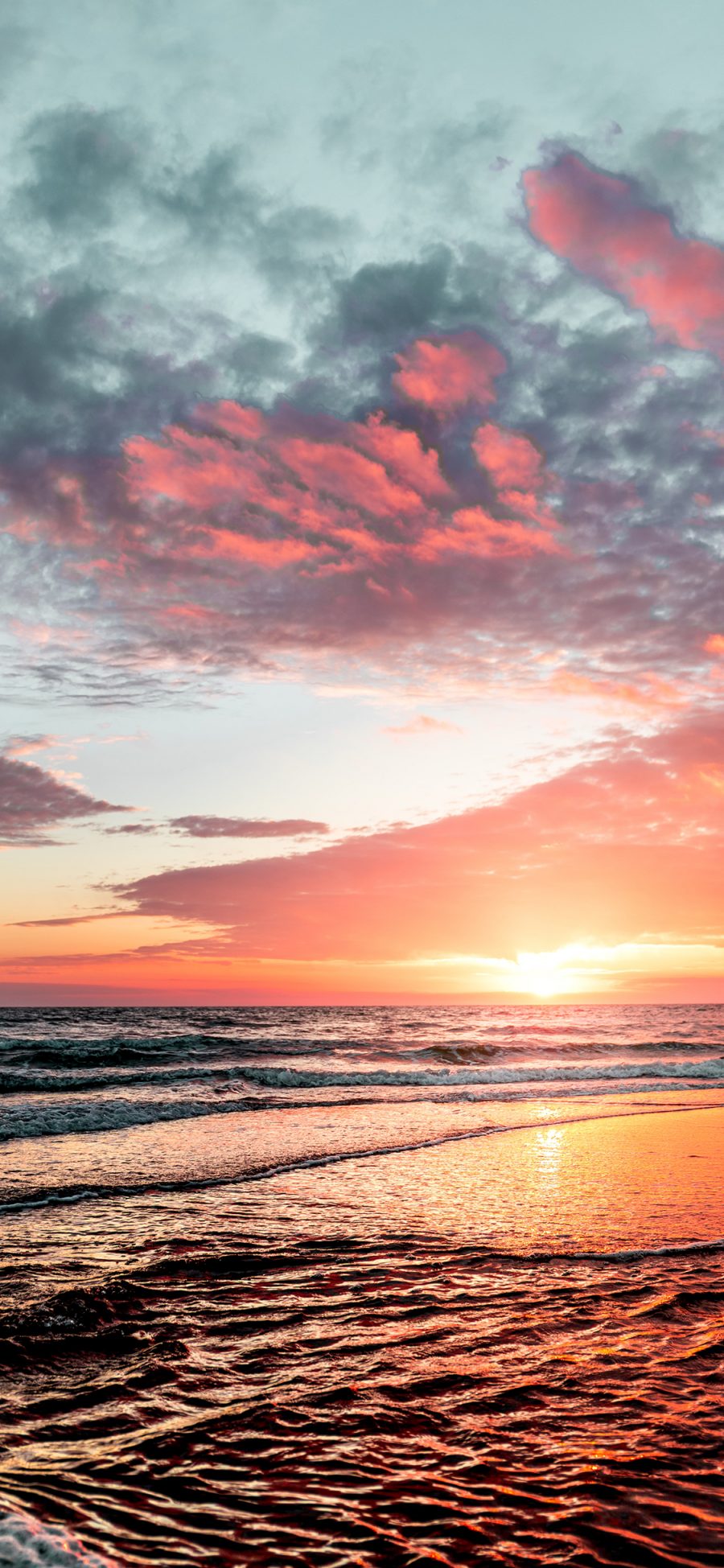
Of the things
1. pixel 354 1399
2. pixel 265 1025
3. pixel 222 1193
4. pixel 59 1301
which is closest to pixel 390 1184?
pixel 222 1193

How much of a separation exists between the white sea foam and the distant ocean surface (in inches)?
0.5

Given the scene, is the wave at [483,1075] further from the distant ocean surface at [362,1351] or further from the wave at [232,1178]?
the distant ocean surface at [362,1351]

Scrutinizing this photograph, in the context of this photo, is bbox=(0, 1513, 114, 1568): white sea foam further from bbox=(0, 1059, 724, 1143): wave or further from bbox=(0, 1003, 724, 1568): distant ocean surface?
bbox=(0, 1059, 724, 1143): wave

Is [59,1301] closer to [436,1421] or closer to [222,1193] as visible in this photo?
[436,1421]

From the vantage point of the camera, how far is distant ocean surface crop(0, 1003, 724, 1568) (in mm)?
3426

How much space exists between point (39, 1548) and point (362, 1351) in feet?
7.94

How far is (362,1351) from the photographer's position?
207 inches

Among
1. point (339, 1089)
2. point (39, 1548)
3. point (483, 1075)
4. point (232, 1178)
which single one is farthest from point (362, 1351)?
point (483, 1075)

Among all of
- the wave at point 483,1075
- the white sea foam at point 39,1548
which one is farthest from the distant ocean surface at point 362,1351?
the wave at point 483,1075

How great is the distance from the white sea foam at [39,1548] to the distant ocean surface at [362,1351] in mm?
12

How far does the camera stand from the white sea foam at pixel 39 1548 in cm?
317

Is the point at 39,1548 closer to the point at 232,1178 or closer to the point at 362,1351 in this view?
the point at 362,1351

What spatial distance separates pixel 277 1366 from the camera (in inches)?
197

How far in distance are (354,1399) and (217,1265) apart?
2735 millimetres
